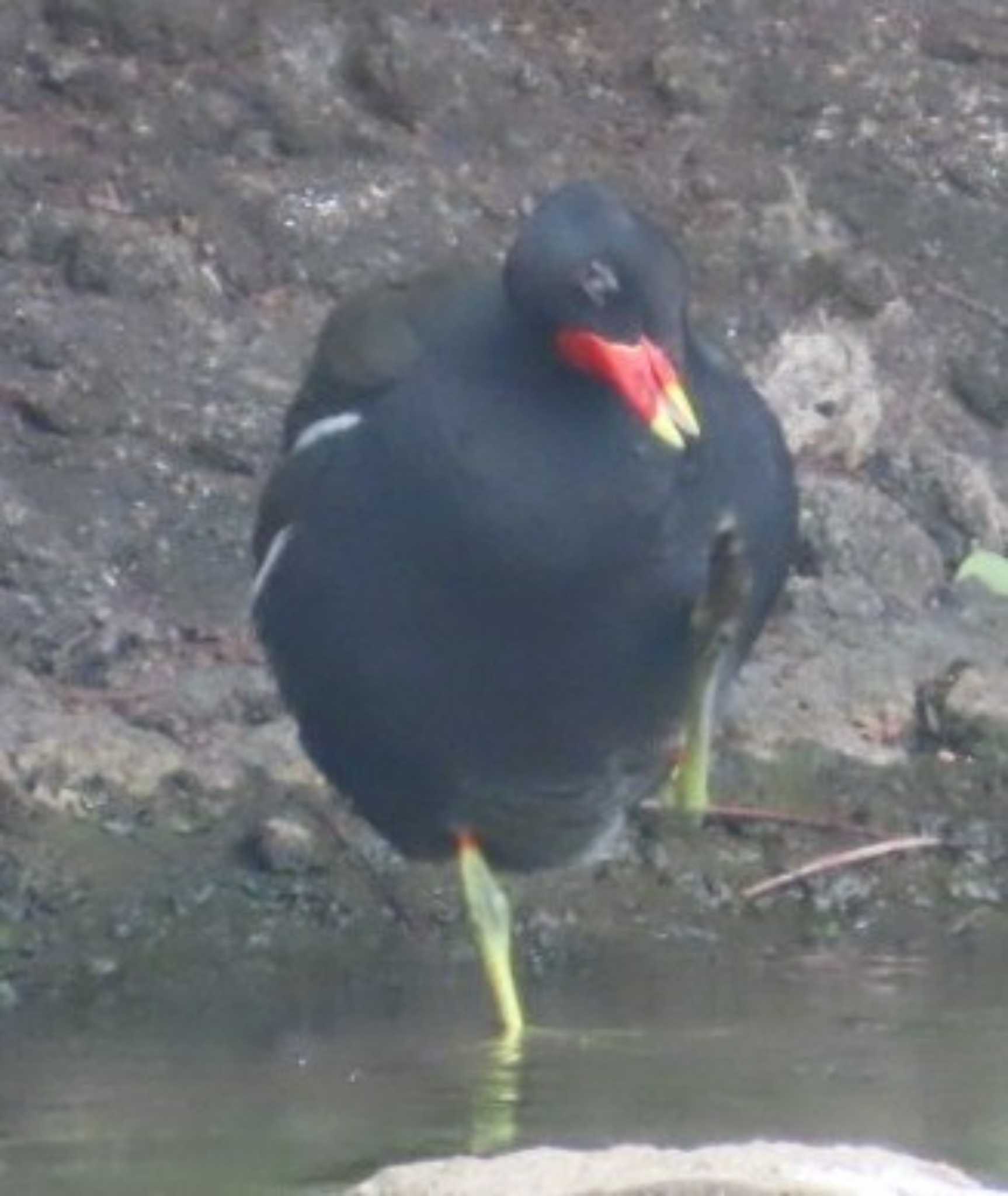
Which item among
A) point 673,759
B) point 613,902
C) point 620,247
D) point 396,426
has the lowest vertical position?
point 613,902

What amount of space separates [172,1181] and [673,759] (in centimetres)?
156

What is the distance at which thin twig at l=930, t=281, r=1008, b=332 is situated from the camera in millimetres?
9578

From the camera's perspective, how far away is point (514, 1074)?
6.98m

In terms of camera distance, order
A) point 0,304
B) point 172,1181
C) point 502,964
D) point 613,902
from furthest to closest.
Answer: point 0,304 < point 613,902 < point 502,964 < point 172,1181

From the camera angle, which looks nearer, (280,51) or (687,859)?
(687,859)

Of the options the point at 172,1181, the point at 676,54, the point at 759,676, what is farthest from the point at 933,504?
the point at 172,1181

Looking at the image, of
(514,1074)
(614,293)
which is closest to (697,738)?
(514,1074)

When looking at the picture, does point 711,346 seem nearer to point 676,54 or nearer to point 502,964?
point 502,964

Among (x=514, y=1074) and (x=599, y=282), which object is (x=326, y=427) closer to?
(x=599, y=282)

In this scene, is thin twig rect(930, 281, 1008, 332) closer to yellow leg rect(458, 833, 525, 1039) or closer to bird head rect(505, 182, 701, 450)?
yellow leg rect(458, 833, 525, 1039)

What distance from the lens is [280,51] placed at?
32.0 feet

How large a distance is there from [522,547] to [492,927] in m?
0.73

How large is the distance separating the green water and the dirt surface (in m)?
0.27

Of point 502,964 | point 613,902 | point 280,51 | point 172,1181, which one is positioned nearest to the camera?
point 172,1181
